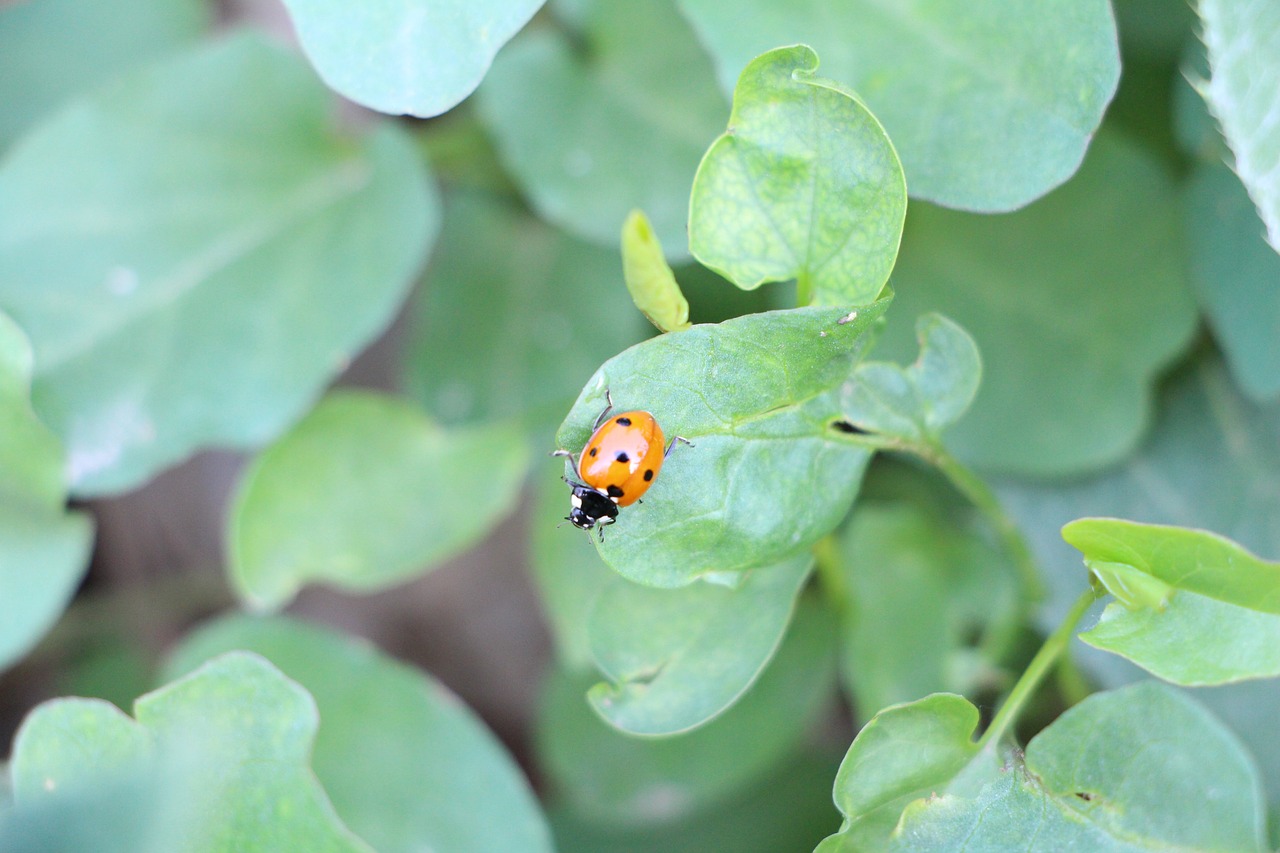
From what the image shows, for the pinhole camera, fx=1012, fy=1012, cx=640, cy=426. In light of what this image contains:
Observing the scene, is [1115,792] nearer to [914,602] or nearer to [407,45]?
[914,602]

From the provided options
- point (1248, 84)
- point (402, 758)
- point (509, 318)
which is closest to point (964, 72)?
point (1248, 84)

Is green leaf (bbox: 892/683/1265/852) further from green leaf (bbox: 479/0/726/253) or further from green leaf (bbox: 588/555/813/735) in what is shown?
green leaf (bbox: 479/0/726/253)

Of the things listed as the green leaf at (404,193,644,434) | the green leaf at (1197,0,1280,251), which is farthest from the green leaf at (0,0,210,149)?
the green leaf at (1197,0,1280,251)

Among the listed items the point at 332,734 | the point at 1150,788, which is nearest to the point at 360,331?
the point at 332,734

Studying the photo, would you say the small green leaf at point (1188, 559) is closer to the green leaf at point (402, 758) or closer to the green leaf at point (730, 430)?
the green leaf at point (730, 430)

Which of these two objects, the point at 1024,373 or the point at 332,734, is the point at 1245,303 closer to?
the point at 1024,373

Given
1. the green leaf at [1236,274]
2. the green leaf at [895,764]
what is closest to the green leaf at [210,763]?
the green leaf at [895,764]

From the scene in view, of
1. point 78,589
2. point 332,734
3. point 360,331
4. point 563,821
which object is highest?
point 360,331
